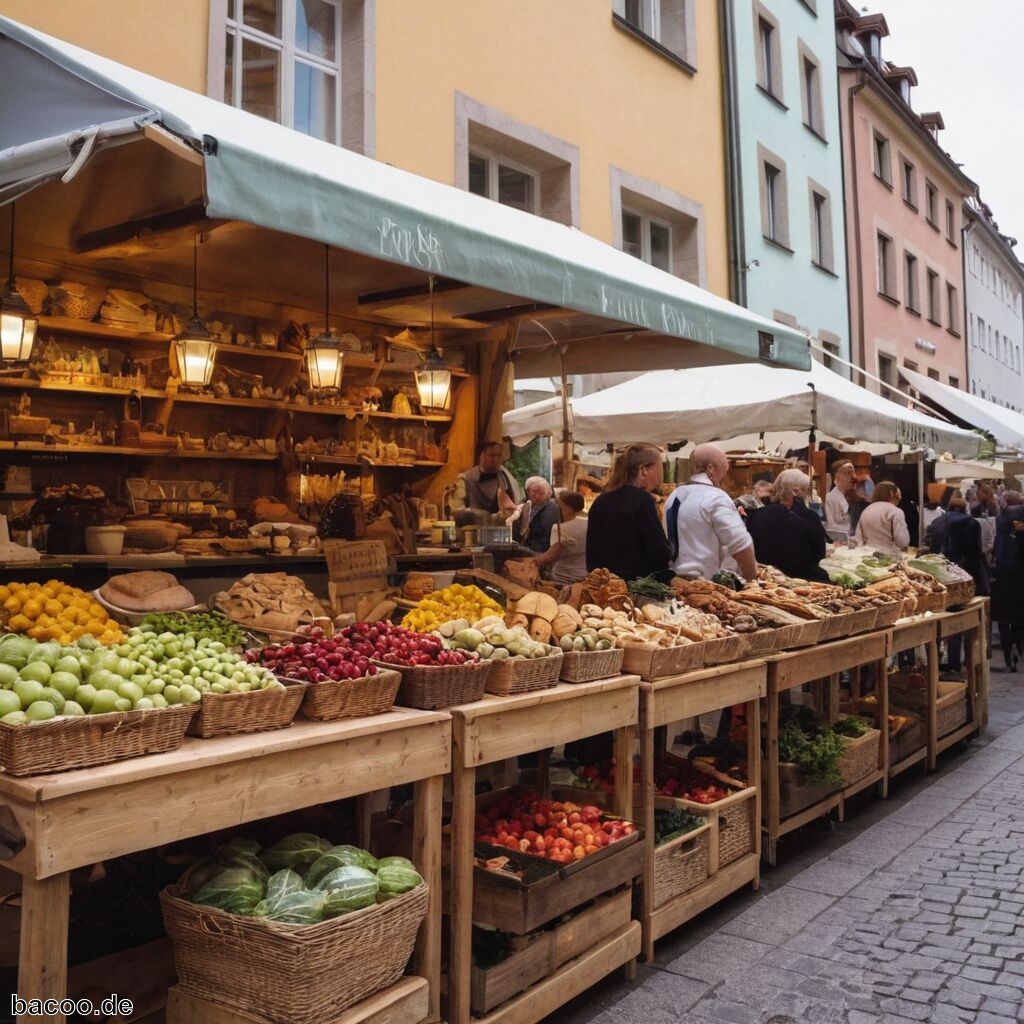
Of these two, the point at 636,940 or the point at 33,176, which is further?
the point at 636,940

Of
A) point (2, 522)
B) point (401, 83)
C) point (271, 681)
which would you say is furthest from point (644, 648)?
point (401, 83)

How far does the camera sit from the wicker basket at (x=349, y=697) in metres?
3.25

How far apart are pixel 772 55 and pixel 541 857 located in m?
15.2

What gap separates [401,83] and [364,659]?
22.5 feet

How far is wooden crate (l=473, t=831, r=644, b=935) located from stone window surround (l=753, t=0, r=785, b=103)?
14190mm

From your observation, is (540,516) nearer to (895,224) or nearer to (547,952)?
(547,952)

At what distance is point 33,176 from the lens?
3475 millimetres

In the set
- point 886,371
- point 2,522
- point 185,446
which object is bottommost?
point 2,522

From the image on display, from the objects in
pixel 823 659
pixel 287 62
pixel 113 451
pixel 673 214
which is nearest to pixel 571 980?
pixel 823 659

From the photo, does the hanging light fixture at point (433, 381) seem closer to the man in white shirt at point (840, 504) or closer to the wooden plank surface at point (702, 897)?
the wooden plank surface at point (702, 897)

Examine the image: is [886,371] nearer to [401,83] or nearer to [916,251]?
[916,251]

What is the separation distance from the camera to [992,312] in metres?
35.0

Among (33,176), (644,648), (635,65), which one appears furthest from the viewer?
(635,65)

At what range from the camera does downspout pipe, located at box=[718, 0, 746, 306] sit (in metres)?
14.2
